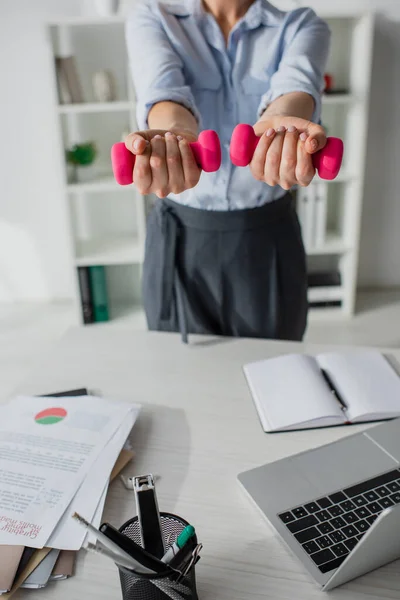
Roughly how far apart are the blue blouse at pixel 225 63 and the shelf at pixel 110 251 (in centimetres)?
143

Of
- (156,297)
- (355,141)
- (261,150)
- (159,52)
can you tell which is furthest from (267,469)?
(355,141)

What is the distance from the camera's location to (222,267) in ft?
4.45

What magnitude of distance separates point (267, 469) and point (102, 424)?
29 centimetres

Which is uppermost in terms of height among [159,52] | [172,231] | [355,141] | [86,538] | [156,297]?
[159,52]

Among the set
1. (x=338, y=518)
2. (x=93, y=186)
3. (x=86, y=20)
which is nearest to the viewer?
(x=338, y=518)

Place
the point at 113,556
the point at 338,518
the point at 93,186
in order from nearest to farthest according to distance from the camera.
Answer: the point at 113,556, the point at 338,518, the point at 93,186

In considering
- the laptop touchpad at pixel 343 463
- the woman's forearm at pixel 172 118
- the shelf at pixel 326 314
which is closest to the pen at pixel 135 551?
the laptop touchpad at pixel 343 463

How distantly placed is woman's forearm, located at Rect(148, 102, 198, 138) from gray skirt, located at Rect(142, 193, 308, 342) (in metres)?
0.29

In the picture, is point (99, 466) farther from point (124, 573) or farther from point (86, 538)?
point (124, 573)

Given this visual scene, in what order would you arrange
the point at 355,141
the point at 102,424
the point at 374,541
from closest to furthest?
1. the point at 374,541
2. the point at 102,424
3. the point at 355,141

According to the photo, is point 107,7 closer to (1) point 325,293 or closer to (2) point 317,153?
(1) point 325,293

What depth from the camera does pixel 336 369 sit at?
1.09 m

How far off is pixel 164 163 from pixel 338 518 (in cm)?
56

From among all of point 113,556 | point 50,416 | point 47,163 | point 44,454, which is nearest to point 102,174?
point 47,163
